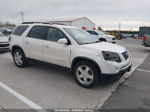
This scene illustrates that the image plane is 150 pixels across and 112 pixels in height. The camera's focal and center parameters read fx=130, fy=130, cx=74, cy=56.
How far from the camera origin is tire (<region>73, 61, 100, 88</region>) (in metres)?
3.56

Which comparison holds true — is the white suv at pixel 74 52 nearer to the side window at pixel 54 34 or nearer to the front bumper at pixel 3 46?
the side window at pixel 54 34

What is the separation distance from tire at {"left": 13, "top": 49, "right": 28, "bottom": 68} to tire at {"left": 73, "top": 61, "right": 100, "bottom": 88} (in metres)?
2.58

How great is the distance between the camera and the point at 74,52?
3.81m

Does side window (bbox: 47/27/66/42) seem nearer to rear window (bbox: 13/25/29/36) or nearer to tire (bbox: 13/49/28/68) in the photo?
rear window (bbox: 13/25/29/36)

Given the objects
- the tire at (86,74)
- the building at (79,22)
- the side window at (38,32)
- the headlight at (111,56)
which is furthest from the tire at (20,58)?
the building at (79,22)

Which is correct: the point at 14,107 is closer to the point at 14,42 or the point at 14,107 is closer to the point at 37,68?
the point at 37,68

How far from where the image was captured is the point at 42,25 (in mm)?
4828

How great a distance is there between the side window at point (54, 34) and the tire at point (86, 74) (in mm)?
1105

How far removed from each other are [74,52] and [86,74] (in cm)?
72

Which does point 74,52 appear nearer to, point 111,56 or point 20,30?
point 111,56

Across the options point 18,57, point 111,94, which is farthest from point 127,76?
point 18,57

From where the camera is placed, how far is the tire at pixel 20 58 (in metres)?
5.38

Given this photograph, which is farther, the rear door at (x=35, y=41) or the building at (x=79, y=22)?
the building at (x=79, y=22)

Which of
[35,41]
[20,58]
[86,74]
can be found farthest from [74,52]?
[20,58]
